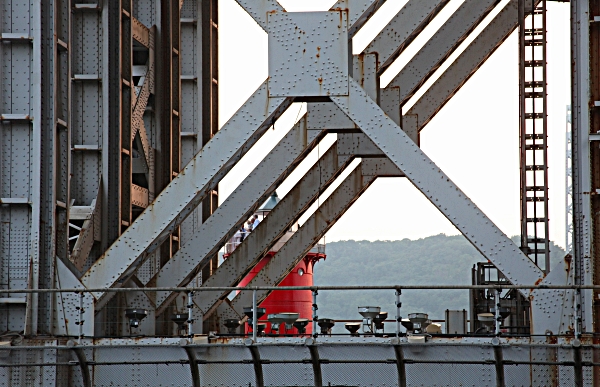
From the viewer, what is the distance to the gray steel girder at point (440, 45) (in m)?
27.8

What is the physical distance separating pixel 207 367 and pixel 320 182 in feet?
34.8

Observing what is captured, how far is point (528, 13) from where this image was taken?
3117 cm

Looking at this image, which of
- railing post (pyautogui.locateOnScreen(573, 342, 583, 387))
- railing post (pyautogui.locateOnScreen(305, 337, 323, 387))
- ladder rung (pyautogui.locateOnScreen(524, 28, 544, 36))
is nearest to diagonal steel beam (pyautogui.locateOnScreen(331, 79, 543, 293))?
railing post (pyautogui.locateOnScreen(573, 342, 583, 387))

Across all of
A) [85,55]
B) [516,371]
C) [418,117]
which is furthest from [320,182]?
[516,371]

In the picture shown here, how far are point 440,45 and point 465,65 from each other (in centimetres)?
187

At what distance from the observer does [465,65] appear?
29.7m

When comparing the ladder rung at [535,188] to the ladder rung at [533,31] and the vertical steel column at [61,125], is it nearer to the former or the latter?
the ladder rung at [533,31]

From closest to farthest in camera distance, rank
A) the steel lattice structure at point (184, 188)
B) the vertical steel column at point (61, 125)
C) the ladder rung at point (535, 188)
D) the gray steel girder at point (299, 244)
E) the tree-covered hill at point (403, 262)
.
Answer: the steel lattice structure at point (184, 188) < the vertical steel column at point (61, 125) < the ladder rung at point (535, 188) < the gray steel girder at point (299, 244) < the tree-covered hill at point (403, 262)

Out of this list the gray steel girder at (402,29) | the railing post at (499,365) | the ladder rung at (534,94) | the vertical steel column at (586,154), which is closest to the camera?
the railing post at (499,365)

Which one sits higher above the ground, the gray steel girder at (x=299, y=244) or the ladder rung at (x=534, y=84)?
the ladder rung at (x=534, y=84)

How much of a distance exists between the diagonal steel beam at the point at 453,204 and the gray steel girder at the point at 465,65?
9.17m

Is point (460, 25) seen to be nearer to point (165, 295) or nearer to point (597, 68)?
point (597, 68)

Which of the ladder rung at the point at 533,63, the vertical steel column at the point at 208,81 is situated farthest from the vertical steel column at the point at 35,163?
the ladder rung at the point at 533,63

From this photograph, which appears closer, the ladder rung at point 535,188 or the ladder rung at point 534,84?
the ladder rung at point 535,188
